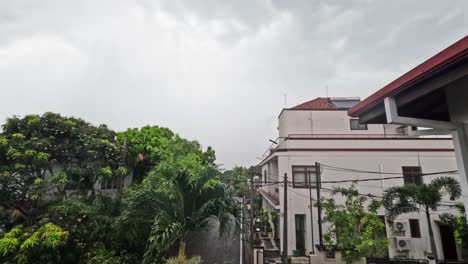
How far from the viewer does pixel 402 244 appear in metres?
10.1

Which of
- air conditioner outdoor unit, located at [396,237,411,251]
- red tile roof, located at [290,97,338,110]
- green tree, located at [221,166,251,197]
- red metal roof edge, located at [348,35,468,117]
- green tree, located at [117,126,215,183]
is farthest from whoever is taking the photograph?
red tile roof, located at [290,97,338,110]

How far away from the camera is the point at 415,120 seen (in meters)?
2.22

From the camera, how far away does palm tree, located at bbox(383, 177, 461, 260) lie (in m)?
8.33

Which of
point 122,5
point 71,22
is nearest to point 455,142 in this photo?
point 122,5

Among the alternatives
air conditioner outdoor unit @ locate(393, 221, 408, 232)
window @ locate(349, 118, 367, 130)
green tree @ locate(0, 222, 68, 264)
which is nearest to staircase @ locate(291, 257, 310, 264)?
air conditioner outdoor unit @ locate(393, 221, 408, 232)

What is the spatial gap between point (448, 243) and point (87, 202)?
15449mm

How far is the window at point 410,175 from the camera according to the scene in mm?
11086

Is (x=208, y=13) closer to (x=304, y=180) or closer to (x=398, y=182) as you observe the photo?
(x=304, y=180)

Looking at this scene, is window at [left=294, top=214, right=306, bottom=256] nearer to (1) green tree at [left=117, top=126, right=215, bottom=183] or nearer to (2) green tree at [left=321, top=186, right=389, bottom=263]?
(2) green tree at [left=321, top=186, right=389, bottom=263]

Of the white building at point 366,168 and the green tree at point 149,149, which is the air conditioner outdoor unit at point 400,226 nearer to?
the white building at point 366,168

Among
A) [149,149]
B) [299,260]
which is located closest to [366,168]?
[299,260]

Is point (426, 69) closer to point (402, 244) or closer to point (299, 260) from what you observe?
point (299, 260)

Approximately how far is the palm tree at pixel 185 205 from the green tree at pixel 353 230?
4647 mm

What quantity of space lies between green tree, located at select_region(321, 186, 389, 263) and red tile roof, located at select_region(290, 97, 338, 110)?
608 centimetres
